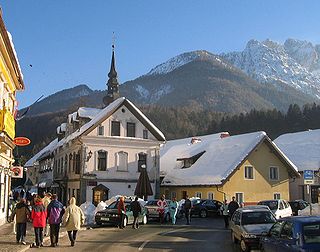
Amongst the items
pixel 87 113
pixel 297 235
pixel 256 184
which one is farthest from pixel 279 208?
pixel 87 113

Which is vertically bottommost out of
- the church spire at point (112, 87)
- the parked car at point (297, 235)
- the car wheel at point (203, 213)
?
the car wheel at point (203, 213)

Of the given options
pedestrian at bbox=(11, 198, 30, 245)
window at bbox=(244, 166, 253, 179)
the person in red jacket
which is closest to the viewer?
the person in red jacket

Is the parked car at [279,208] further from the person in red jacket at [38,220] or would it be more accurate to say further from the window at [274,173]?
the window at [274,173]

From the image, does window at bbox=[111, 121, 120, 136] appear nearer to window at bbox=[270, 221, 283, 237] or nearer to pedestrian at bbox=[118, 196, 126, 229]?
pedestrian at bbox=[118, 196, 126, 229]

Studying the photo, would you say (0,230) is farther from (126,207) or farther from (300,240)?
(300,240)

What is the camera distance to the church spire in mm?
55406

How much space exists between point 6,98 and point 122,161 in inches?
712

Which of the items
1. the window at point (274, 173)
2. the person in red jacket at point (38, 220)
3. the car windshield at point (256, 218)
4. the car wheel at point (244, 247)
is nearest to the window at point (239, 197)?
the window at point (274, 173)

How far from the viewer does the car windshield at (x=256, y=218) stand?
1708cm

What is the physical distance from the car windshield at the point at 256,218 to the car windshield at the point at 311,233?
707 cm

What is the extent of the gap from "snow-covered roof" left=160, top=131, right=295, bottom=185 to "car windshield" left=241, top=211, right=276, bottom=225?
24.0 meters

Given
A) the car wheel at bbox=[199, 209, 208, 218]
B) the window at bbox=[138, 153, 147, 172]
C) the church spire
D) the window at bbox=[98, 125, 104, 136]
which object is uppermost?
the church spire

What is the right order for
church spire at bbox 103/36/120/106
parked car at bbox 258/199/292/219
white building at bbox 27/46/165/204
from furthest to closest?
church spire at bbox 103/36/120/106
white building at bbox 27/46/165/204
parked car at bbox 258/199/292/219

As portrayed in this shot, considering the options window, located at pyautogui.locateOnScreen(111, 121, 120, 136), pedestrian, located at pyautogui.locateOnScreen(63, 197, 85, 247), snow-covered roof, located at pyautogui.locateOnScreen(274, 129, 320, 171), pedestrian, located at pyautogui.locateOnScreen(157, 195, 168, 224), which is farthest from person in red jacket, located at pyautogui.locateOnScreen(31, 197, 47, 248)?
snow-covered roof, located at pyautogui.locateOnScreen(274, 129, 320, 171)
